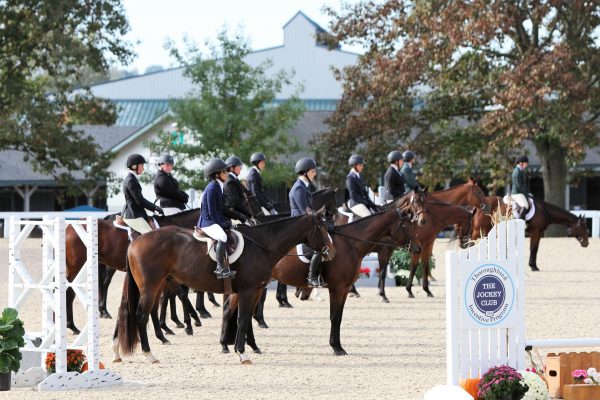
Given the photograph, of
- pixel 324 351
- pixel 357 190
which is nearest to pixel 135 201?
pixel 324 351

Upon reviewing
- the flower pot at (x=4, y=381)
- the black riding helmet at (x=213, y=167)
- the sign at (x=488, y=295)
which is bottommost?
the flower pot at (x=4, y=381)

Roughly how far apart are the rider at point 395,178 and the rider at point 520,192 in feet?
17.5

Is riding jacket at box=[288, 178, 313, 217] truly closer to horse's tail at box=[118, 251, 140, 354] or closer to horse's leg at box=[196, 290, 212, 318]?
horse's tail at box=[118, 251, 140, 354]

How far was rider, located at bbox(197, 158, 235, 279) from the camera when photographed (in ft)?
43.0

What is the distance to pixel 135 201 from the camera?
53.1 ft

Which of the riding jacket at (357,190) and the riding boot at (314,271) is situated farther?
the riding jacket at (357,190)

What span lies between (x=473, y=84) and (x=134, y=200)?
23666mm

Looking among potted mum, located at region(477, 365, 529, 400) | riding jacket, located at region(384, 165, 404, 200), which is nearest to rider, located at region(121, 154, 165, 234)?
riding jacket, located at region(384, 165, 404, 200)

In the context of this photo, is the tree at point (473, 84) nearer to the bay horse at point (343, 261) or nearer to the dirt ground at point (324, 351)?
the dirt ground at point (324, 351)

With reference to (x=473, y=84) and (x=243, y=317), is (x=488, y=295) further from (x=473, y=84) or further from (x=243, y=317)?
(x=473, y=84)

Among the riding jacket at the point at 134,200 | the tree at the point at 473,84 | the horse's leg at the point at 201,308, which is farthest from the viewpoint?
the tree at the point at 473,84

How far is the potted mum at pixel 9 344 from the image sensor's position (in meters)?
11.1

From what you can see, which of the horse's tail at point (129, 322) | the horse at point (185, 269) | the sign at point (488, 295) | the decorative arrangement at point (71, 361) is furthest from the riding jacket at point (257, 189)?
the sign at point (488, 295)

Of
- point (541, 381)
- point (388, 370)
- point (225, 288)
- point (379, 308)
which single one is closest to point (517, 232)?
point (541, 381)
